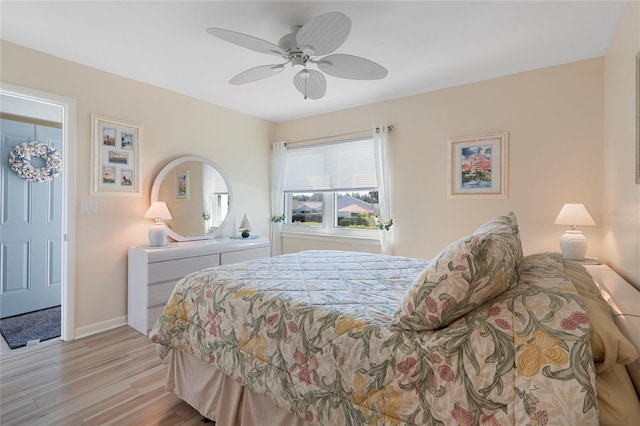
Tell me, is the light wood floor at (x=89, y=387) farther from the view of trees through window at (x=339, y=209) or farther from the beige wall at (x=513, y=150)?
the beige wall at (x=513, y=150)

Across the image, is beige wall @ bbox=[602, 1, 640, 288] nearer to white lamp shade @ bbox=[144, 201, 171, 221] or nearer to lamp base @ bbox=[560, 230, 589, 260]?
lamp base @ bbox=[560, 230, 589, 260]

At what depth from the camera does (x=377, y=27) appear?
2209 mm

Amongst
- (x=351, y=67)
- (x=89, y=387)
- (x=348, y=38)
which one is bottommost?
(x=89, y=387)

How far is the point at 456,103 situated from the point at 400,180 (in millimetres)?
1022

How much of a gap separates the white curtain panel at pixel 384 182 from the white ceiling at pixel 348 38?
674 millimetres

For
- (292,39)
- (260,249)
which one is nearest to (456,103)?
(292,39)

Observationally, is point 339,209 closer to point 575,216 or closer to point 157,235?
point 157,235

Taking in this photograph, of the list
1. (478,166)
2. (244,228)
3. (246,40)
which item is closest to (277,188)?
A: (244,228)

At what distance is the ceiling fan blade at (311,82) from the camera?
7.63ft

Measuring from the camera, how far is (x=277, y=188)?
470 cm

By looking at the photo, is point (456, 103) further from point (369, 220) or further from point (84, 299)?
point (84, 299)

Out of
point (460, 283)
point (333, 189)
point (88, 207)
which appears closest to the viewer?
point (460, 283)

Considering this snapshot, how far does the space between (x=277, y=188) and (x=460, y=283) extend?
392cm

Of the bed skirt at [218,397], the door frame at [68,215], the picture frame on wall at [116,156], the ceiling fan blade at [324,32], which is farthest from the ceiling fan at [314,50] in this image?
the bed skirt at [218,397]
